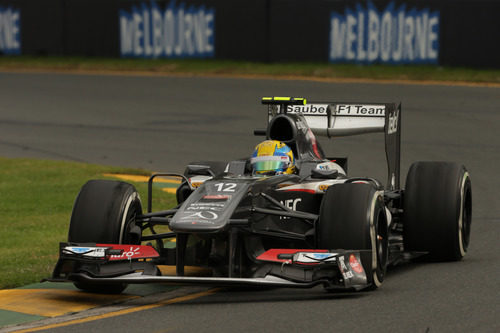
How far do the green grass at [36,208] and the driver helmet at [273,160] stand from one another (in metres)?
2.10

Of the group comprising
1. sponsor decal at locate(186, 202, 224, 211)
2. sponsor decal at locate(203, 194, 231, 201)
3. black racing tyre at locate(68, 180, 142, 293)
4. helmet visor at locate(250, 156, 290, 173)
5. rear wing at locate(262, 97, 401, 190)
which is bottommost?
black racing tyre at locate(68, 180, 142, 293)

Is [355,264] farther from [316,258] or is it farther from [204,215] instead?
[204,215]

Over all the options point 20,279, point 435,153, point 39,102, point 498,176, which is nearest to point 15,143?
point 39,102

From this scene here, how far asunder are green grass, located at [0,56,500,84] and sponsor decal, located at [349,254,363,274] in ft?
59.7

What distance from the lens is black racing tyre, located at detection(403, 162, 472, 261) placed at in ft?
32.2

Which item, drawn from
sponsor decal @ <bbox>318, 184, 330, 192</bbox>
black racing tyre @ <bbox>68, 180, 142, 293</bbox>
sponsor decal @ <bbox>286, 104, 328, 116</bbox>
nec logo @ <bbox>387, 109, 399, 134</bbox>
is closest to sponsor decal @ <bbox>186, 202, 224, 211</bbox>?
black racing tyre @ <bbox>68, 180, 142, 293</bbox>

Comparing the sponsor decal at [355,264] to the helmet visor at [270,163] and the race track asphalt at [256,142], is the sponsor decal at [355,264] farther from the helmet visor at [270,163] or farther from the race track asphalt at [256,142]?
the helmet visor at [270,163]

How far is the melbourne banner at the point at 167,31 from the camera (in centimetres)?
3066

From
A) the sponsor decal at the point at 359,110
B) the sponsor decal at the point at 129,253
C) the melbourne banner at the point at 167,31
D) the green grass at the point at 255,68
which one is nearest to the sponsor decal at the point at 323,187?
the sponsor decal at the point at 129,253

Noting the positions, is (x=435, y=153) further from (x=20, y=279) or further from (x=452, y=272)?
(x=20, y=279)

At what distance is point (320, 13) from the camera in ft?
94.5

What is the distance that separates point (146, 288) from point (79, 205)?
914 mm

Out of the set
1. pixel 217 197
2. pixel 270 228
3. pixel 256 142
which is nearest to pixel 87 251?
pixel 217 197

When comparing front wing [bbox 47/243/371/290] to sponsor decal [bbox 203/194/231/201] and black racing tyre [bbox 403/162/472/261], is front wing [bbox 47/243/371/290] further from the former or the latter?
black racing tyre [bbox 403/162/472/261]
